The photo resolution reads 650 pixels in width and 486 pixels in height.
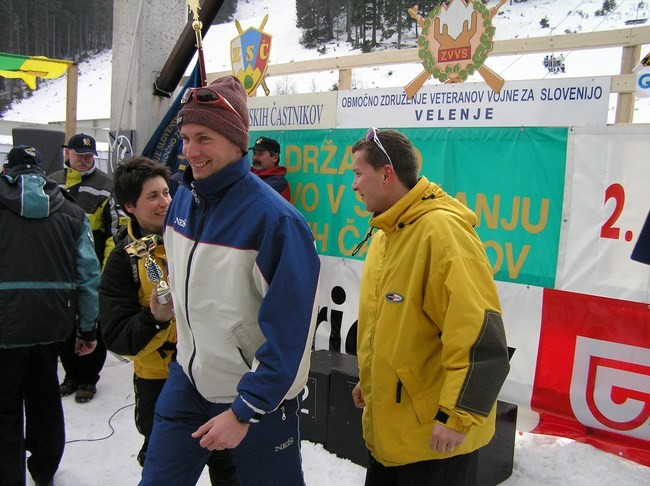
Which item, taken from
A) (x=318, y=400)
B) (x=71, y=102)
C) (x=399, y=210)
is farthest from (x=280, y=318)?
(x=71, y=102)

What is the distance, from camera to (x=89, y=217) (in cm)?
484

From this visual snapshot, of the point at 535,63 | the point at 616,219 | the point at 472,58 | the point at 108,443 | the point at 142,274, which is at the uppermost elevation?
the point at 535,63

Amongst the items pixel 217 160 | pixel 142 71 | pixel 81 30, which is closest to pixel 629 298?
pixel 217 160

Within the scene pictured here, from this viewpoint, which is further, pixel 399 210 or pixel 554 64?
pixel 554 64

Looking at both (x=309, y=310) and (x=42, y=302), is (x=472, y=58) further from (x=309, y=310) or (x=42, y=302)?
(x=42, y=302)

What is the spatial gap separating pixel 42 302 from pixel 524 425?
136 inches

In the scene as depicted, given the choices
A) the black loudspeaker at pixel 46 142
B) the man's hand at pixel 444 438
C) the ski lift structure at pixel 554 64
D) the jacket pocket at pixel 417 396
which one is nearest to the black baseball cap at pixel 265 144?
the ski lift structure at pixel 554 64

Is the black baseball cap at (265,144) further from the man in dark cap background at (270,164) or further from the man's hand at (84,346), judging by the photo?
the man's hand at (84,346)

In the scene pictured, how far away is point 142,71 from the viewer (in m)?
7.08

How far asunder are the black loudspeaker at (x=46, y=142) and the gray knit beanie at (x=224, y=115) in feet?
38.4

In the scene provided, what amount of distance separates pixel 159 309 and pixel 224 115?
2.89 ft

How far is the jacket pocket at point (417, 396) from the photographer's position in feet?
6.25

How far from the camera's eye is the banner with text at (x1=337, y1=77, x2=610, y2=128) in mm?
3852

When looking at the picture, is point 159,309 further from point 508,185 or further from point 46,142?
point 46,142
